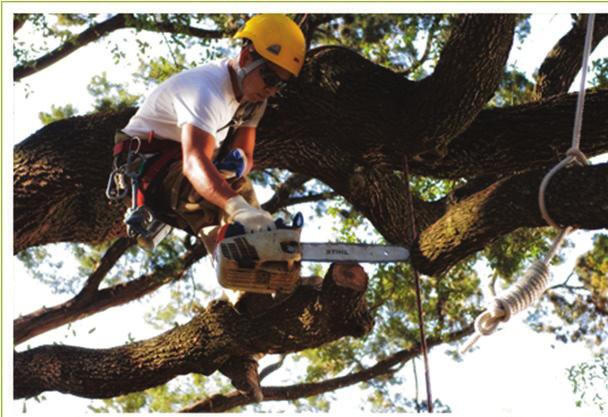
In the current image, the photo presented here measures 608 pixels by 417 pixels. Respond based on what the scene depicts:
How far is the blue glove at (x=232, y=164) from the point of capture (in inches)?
159

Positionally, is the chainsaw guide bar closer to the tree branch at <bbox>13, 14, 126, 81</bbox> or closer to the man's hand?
the man's hand

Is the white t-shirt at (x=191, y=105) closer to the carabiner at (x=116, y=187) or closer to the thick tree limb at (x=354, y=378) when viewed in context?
the carabiner at (x=116, y=187)

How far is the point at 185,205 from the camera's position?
3979mm

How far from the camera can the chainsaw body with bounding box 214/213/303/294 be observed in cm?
336

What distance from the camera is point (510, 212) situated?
130 inches

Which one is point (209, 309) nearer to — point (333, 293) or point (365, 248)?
point (333, 293)

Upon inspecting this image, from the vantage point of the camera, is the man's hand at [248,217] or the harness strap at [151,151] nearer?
the man's hand at [248,217]

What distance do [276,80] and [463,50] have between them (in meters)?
0.84

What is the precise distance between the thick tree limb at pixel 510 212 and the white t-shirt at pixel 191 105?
98cm

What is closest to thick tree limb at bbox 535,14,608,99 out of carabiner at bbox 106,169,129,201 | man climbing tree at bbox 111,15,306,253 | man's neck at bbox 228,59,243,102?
man climbing tree at bbox 111,15,306,253

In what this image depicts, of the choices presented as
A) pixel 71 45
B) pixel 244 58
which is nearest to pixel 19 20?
pixel 71 45

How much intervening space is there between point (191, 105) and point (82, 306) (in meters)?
4.93

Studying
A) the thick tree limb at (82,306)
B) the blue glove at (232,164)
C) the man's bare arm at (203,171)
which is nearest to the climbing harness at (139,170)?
the blue glove at (232,164)

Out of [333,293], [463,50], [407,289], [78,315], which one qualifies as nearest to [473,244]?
[333,293]
